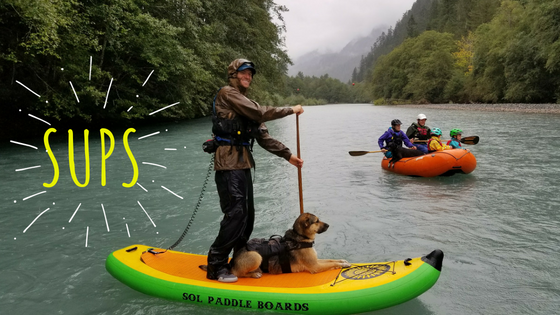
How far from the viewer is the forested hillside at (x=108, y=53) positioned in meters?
13.9

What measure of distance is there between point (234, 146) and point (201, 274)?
1337 millimetres

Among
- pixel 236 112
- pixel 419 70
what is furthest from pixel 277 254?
pixel 419 70

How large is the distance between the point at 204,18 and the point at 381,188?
68.5 feet

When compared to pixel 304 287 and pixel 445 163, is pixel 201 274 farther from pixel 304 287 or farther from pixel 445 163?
pixel 445 163

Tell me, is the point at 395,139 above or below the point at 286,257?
above

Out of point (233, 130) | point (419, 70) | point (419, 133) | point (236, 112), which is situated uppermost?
point (419, 70)

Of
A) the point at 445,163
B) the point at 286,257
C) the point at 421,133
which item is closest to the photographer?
the point at 286,257

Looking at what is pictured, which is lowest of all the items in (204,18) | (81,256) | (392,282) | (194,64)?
(81,256)

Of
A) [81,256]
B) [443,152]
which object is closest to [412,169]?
[443,152]

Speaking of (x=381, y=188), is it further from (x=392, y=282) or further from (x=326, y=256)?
(x=392, y=282)

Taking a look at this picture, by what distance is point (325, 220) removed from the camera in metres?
6.76

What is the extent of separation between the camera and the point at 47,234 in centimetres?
600

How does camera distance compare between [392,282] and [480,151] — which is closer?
[392,282]

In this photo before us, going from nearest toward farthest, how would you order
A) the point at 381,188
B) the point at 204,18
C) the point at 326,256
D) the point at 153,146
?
the point at 326,256 < the point at 381,188 < the point at 153,146 < the point at 204,18
